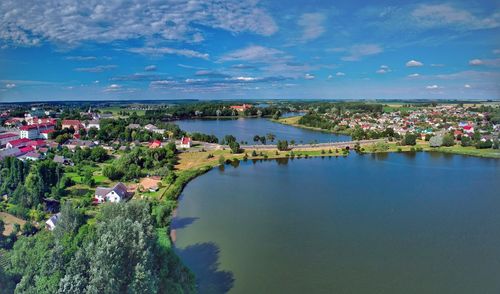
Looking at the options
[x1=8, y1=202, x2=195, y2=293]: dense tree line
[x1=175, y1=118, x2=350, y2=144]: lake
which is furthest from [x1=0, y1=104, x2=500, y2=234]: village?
[x1=8, y1=202, x2=195, y2=293]: dense tree line

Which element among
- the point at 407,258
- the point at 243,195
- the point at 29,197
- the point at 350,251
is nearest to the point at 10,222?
the point at 29,197

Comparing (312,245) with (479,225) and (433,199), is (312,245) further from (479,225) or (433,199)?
(433,199)

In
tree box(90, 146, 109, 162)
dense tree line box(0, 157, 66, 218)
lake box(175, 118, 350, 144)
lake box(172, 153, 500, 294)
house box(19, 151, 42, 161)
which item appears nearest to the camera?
lake box(172, 153, 500, 294)

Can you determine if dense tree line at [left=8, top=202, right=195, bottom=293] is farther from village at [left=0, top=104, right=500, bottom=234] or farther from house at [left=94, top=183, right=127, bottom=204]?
house at [left=94, top=183, right=127, bottom=204]

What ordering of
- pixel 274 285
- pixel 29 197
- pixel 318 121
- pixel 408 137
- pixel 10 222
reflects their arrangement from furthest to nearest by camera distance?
1. pixel 318 121
2. pixel 408 137
3. pixel 29 197
4. pixel 10 222
5. pixel 274 285

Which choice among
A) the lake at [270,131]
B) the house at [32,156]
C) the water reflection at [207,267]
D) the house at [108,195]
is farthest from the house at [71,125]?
the water reflection at [207,267]

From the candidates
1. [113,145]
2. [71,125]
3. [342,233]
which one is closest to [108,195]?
[342,233]
